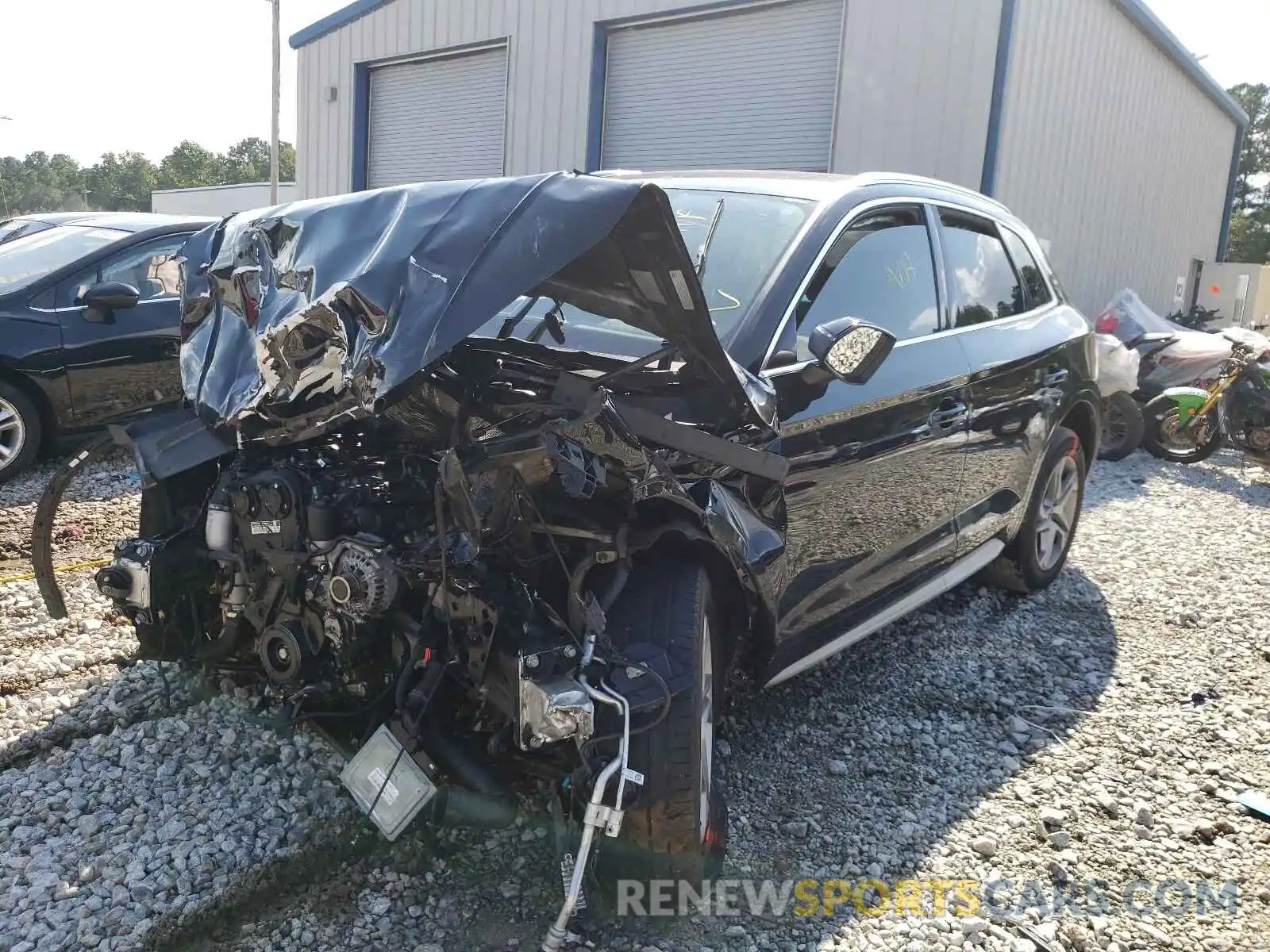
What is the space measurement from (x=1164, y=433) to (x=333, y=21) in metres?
13.4

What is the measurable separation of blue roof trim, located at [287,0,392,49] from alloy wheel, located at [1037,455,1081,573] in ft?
44.6

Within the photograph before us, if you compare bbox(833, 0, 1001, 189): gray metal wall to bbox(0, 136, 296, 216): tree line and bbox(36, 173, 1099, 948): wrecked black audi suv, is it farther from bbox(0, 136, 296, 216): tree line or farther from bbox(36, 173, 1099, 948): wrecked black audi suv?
bbox(0, 136, 296, 216): tree line

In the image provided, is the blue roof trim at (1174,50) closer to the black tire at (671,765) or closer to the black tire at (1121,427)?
the black tire at (1121,427)

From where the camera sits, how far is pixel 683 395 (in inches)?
101

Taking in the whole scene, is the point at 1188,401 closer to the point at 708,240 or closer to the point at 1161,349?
the point at 1161,349

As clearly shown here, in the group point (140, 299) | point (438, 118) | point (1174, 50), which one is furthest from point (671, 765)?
point (1174, 50)

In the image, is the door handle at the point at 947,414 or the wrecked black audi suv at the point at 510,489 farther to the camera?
the door handle at the point at 947,414

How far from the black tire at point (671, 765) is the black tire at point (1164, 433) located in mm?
8645

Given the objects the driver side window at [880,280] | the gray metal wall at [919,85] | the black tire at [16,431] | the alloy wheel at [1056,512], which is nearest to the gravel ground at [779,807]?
the alloy wheel at [1056,512]

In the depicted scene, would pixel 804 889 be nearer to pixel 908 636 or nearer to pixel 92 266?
pixel 908 636

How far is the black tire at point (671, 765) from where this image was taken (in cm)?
235

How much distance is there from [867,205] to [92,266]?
5.32 meters

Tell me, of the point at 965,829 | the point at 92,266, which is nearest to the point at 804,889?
the point at 965,829

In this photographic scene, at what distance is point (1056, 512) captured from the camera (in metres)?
5.22
